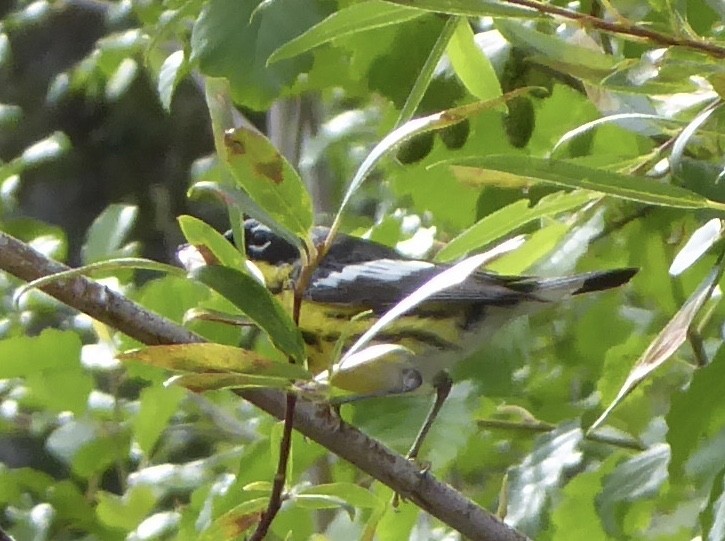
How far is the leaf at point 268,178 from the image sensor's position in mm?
541

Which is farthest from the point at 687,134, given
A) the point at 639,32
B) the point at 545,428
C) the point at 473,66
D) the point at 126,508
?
the point at 126,508

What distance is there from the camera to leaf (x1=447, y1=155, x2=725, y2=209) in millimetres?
549

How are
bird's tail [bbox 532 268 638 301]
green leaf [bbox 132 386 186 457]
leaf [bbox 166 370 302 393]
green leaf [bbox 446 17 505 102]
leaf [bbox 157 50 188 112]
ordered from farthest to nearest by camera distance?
green leaf [bbox 132 386 186 457] < leaf [bbox 157 50 188 112] < bird's tail [bbox 532 268 638 301] < green leaf [bbox 446 17 505 102] < leaf [bbox 166 370 302 393]

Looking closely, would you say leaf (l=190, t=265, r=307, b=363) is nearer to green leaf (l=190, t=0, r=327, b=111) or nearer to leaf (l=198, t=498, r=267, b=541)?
leaf (l=198, t=498, r=267, b=541)

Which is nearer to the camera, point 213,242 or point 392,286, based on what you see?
point 213,242

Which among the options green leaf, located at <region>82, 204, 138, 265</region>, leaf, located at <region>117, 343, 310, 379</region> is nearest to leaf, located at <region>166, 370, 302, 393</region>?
leaf, located at <region>117, 343, 310, 379</region>

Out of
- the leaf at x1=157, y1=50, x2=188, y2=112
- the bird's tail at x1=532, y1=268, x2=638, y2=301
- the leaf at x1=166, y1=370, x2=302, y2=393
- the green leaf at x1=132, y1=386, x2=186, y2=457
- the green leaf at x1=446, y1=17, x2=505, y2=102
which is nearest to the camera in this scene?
the leaf at x1=166, y1=370, x2=302, y2=393

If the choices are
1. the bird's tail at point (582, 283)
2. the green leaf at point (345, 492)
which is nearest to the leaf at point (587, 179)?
the green leaf at point (345, 492)

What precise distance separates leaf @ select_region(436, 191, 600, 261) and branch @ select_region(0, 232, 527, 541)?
0.14 m

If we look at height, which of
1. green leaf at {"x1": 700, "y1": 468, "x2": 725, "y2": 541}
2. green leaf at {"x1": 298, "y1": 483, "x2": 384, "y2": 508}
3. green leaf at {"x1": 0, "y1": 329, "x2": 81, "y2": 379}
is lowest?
green leaf at {"x1": 0, "y1": 329, "x2": 81, "y2": 379}

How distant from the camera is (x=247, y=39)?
883 mm

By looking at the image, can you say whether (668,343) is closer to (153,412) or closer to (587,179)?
(587,179)

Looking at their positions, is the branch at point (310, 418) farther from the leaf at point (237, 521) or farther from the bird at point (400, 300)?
the bird at point (400, 300)

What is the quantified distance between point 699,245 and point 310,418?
27 cm
